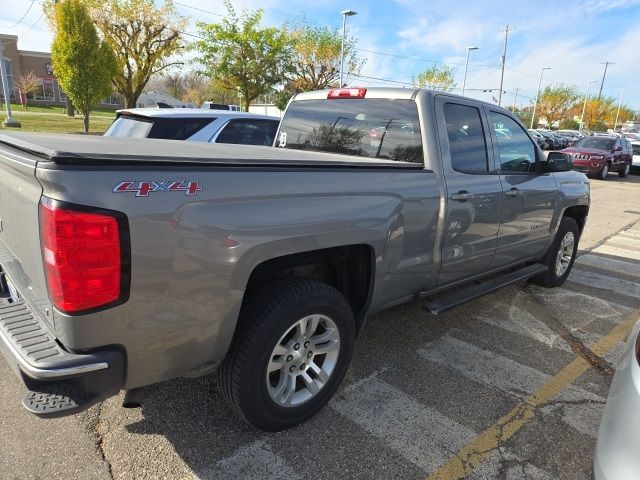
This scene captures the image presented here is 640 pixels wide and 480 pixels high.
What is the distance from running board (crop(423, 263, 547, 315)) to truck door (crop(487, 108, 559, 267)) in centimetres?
14

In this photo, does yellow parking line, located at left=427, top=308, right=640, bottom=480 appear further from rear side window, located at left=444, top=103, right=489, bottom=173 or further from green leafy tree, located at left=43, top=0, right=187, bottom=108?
green leafy tree, located at left=43, top=0, right=187, bottom=108

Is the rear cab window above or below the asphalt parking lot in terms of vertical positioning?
above

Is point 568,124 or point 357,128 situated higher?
point 568,124

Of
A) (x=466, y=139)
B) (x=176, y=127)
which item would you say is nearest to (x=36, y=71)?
(x=176, y=127)

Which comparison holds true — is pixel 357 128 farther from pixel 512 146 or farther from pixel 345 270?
pixel 512 146

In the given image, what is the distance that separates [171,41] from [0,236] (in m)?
28.8

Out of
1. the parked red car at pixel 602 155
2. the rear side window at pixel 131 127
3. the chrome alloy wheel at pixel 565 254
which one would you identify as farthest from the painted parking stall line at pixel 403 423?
the parked red car at pixel 602 155

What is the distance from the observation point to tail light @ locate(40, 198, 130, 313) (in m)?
1.73

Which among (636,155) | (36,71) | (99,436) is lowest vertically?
(99,436)

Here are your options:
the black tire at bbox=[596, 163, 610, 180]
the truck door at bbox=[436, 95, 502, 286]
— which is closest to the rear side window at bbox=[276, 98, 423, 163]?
the truck door at bbox=[436, 95, 502, 286]

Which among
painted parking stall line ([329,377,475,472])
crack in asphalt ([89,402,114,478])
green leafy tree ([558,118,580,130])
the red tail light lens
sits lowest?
crack in asphalt ([89,402,114,478])

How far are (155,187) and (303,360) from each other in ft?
4.43

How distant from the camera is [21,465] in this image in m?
2.34

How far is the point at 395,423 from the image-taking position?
111 inches
